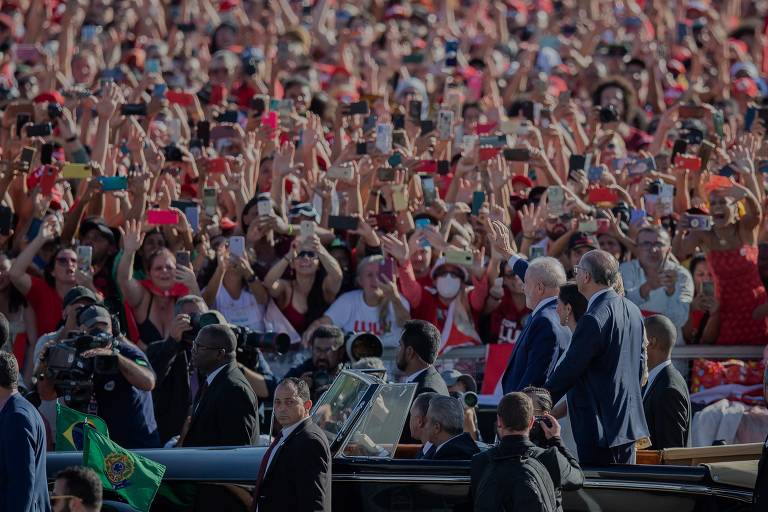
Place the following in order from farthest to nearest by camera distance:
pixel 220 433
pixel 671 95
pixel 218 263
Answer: pixel 671 95 → pixel 218 263 → pixel 220 433

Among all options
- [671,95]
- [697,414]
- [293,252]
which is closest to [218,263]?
[293,252]

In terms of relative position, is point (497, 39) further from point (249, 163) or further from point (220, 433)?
point (220, 433)

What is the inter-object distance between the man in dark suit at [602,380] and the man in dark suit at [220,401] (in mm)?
1765

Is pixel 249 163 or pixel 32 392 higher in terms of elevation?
pixel 249 163

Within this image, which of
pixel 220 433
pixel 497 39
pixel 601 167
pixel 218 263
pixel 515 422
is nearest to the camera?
pixel 515 422

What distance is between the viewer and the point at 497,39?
2064 cm

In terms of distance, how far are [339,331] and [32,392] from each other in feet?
6.29

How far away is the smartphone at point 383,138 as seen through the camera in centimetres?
1353

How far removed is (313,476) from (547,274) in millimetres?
2062

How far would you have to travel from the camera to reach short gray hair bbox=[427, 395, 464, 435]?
8375 millimetres

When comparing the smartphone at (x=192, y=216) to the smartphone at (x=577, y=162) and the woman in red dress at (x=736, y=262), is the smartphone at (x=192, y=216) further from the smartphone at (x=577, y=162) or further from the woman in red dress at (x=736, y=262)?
the woman in red dress at (x=736, y=262)

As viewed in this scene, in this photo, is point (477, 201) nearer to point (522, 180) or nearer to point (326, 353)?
point (522, 180)

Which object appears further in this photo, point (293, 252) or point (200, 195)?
point (200, 195)

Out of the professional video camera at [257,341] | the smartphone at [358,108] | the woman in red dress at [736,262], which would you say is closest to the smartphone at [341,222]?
the professional video camera at [257,341]
